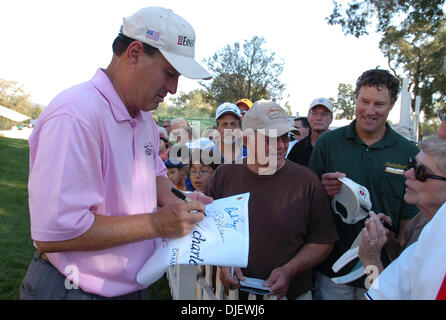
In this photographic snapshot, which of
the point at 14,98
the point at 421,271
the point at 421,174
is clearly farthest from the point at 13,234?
the point at 14,98

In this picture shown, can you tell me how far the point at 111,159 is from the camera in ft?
4.74

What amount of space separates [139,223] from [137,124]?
50cm

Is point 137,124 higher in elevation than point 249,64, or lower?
lower

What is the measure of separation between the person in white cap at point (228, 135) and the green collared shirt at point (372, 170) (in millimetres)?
1276

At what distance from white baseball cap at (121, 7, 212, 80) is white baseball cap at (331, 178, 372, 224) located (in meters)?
1.27

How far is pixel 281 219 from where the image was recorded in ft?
7.72

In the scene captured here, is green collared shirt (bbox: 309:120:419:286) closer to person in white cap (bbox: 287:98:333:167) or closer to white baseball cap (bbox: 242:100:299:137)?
white baseball cap (bbox: 242:100:299:137)

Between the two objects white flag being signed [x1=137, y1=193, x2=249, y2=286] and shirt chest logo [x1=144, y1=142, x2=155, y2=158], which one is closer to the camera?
white flag being signed [x1=137, y1=193, x2=249, y2=286]

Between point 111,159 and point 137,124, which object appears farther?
point 137,124

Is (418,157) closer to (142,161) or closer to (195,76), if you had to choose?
(195,76)

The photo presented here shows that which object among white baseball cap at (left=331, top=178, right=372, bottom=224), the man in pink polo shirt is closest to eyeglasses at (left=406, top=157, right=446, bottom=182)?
white baseball cap at (left=331, top=178, right=372, bottom=224)

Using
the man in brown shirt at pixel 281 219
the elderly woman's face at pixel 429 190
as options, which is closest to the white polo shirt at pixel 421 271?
the elderly woman's face at pixel 429 190

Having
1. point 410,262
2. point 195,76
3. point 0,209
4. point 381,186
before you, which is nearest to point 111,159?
point 195,76

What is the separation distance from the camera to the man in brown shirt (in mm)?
2328
